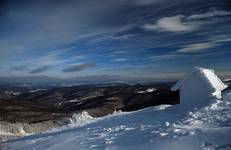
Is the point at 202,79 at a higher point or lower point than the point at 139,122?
higher

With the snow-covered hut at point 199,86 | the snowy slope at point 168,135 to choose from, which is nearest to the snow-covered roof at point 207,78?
the snow-covered hut at point 199,86

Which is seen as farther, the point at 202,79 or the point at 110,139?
the point at 202,79

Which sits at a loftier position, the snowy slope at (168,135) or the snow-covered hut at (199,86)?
the snow-covered hut at (199,86)

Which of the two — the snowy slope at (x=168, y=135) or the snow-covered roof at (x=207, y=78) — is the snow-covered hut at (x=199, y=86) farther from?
the snowy slope at (x=168, y=135)

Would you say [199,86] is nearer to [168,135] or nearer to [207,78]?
[207,78]

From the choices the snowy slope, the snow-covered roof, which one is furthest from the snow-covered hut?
the snowy slope

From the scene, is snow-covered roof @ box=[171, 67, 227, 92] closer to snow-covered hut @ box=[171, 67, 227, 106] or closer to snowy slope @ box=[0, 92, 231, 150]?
snow-covered hut @ box=[171, 67, 227, 106]

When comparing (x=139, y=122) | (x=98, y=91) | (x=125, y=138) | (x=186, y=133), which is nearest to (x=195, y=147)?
(x=186, y=133)

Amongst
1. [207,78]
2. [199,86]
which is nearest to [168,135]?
[199,86]

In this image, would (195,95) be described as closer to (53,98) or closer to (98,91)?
(53,98)
